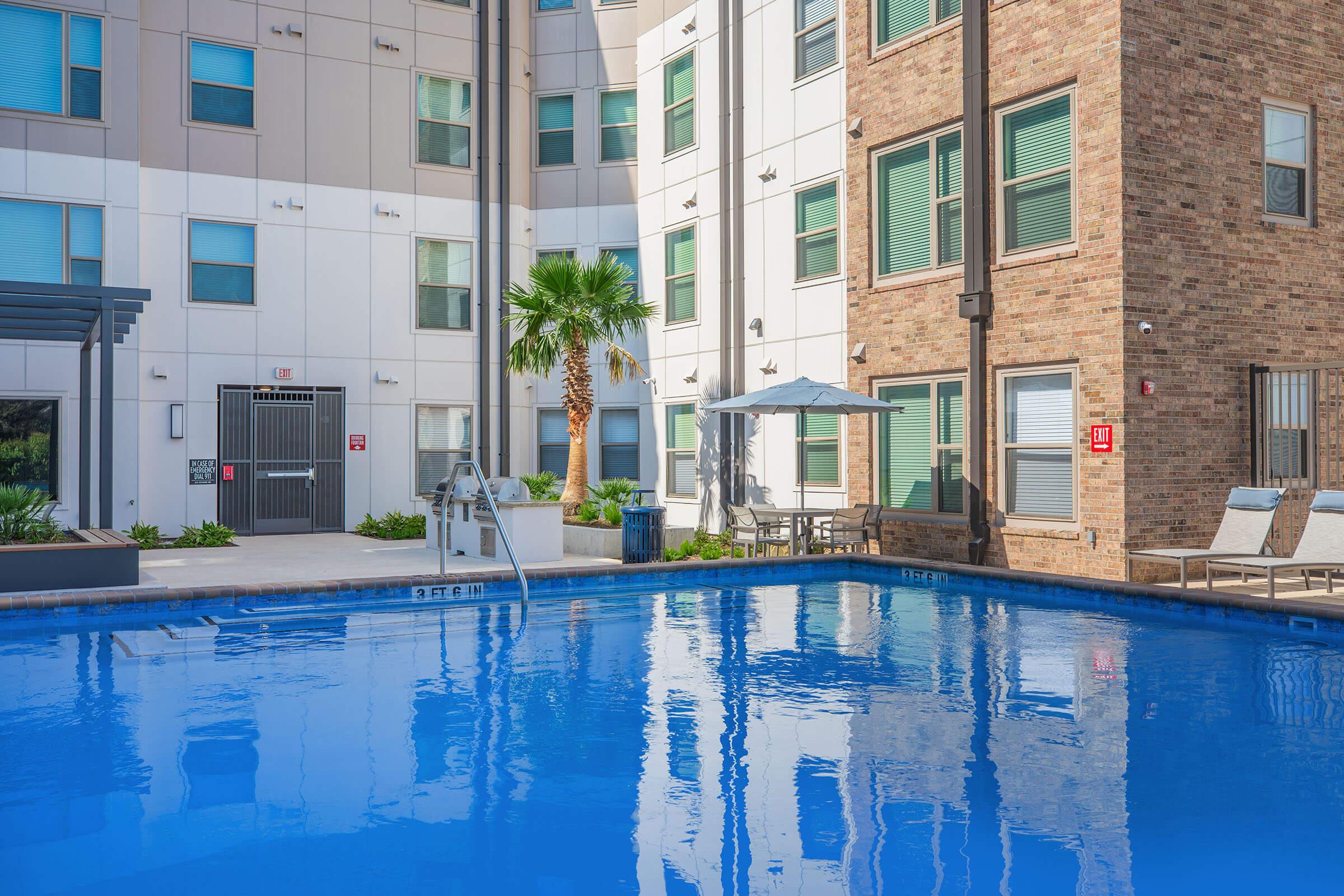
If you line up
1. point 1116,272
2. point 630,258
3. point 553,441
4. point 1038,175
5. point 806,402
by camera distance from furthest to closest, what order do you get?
1. point 553,441
2. point 630,258
3. point 806,402
4. point 1038,175
5. point 1116,272

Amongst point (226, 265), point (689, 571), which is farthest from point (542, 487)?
point (226, 265)

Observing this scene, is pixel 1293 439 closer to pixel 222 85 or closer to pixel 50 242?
pixel 222 85

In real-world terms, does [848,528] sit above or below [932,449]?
below

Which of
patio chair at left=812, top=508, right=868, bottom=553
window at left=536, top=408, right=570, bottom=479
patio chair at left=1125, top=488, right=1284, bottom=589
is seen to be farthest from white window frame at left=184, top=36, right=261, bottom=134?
patio chair at left=1125, top=488, right=1284, bottom=589

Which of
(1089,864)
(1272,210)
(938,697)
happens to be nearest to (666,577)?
(938,697)

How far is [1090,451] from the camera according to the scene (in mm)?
10812

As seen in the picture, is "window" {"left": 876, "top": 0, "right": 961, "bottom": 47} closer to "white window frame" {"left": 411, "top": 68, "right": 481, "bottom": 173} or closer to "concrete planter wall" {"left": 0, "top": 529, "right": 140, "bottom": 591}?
"white window frame" {"left": 411, "top": 68, "right": 481, "bottom": 173}

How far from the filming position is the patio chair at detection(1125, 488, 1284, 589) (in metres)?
10.0

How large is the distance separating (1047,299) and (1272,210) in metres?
2.70

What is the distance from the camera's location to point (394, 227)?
18484mm

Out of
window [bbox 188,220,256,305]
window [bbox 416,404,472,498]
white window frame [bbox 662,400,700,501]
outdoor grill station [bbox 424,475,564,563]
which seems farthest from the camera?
window [bbox 416,404,472,498]

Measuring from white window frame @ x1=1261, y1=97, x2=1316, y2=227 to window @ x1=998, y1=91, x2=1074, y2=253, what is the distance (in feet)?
6.99

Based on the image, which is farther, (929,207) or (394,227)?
(394,227)

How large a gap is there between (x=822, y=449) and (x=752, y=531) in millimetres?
2090
